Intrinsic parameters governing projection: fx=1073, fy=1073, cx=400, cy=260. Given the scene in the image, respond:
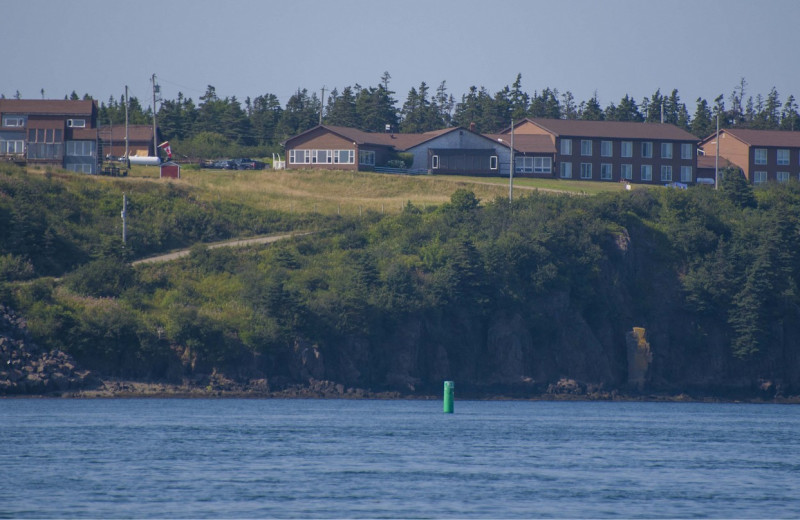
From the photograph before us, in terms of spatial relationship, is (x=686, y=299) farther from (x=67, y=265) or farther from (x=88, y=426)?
(x=88, y=426)

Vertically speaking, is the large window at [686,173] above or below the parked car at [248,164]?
above

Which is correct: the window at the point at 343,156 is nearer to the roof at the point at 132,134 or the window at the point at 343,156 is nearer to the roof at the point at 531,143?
the roof at the point at 531,143

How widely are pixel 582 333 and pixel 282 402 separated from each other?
28.6m

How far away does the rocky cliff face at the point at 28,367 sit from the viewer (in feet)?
217

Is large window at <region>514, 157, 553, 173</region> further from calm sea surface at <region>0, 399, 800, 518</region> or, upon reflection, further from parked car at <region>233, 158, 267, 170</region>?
calm sea surface at <region>0, 399, 800, 518</region>

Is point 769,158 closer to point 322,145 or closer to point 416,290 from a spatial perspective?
point 322,145

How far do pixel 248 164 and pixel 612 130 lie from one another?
46.1m

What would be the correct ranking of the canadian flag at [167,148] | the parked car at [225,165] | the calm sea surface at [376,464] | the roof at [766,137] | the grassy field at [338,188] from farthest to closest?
the roof at [766,137] < the canadian flag at [167,148] < the parked car at [225,165] < the grassy field at [338,188] < the calm sea surface at [376,464]

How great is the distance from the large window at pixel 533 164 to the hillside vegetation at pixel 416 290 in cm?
2758

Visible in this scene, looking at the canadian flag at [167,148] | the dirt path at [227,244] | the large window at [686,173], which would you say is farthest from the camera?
the large window at [686,173]

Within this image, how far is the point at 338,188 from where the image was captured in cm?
11419

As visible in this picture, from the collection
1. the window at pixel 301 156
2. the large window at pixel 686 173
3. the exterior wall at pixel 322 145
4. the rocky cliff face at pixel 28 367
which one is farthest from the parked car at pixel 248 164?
the rocky cliff face at pixel 28 367

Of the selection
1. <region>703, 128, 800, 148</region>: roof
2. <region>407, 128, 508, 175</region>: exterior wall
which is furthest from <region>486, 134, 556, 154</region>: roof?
<region>703, 128, 800, 148</region>: roof

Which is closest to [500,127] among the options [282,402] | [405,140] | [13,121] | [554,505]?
[405,140]
